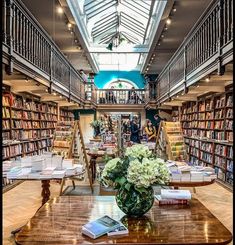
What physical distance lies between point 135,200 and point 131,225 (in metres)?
0.16

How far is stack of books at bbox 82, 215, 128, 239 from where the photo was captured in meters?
1.87

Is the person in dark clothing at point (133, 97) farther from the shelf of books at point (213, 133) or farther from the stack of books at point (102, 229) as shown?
the stack of books at point (102, 229)

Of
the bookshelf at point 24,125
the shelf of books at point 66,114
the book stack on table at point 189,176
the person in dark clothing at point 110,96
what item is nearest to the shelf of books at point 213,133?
the book stack on table at point 189,176

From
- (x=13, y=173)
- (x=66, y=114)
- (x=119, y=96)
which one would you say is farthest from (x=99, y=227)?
(x=119, y=96)

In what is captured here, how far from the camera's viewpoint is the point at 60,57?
381 inches

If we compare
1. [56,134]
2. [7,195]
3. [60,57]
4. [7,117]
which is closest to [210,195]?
[56,134]

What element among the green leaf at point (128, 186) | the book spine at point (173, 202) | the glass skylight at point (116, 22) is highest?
the glass skylight at point (116, 22)

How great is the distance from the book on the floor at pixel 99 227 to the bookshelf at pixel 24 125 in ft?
18.6

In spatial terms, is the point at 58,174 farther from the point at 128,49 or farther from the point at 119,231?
the point at 128,49

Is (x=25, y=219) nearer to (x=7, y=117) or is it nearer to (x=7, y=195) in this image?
(x=7, y=195)

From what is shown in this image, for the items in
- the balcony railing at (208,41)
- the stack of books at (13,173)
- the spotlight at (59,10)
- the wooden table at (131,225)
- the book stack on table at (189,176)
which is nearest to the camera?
the wooden table at (131,225)

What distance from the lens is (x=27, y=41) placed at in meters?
6.21

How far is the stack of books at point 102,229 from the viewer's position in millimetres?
1872

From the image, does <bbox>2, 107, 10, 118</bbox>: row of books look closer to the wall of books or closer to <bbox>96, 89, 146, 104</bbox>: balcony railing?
the wall of books
